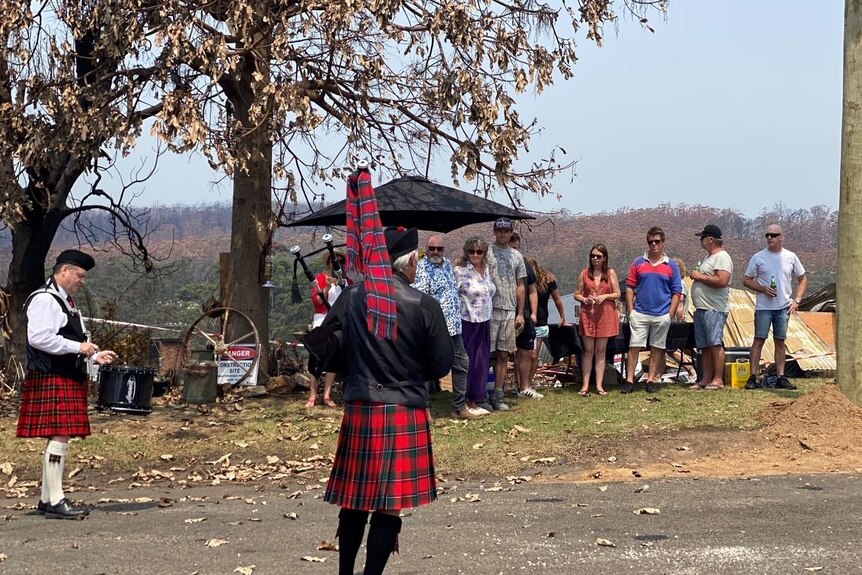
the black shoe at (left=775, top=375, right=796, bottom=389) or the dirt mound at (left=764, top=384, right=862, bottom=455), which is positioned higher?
the black shoe at (left=775, top=375, right=796, bottom=389)

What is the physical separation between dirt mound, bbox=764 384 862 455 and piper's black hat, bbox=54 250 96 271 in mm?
6053

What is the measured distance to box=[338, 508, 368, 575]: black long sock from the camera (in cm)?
512

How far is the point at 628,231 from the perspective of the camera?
65562 mm

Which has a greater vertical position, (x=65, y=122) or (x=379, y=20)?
(x=379, y=20)

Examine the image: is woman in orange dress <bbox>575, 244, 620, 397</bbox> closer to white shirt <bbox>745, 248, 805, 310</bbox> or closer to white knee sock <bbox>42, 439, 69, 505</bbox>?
white shirt <bbox>745, 248, 805, 310</bbox>

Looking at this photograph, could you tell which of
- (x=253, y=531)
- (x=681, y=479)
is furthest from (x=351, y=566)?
(x=681, y=479)

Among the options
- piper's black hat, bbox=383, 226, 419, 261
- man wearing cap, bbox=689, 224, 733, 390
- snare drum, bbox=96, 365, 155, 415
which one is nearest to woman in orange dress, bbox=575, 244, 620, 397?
man wearing cap, bbox=689, 224, 733, 390

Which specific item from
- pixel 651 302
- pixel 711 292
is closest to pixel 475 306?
pixel 651 302

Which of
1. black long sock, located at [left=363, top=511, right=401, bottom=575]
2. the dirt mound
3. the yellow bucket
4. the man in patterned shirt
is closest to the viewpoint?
black long sock, located at [left=363, top=511, right=401, bottom=575]

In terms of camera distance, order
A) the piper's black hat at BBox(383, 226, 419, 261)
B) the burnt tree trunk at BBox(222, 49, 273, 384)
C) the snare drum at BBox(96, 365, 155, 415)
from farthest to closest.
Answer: the burnt tree trunk at BBox(222, 49, 273, 384)
the snare drum at BBox(96, 365, 155, 415)
the piper's black hat at BBox(383, 226, 419, 261)

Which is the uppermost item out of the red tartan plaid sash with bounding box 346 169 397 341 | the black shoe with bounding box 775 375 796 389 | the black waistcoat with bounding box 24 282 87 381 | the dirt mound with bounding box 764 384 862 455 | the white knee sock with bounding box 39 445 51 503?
the red tartan plaid sash with bounding box 346 169 397 341

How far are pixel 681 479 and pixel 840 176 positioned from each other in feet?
12.7

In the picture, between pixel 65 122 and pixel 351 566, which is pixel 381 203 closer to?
pixel 65 122

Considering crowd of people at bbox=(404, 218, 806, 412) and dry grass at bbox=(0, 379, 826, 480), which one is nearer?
dry grass at bbox=(0, 379, 826, 480)
